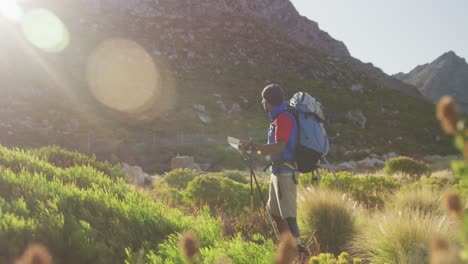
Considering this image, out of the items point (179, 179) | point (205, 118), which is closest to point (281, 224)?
point (179, 179)

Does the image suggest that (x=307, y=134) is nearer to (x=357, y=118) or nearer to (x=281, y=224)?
(x=281, y=224)

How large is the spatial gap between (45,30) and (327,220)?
60.0m

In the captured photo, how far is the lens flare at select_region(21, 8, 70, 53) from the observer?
5362 cm

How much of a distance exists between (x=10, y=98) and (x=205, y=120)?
1857 centimetres

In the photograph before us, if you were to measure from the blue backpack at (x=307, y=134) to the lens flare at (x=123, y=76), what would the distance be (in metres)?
38.6

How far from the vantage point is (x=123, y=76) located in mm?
52188

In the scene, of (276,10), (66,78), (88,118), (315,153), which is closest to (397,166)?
(315,153)

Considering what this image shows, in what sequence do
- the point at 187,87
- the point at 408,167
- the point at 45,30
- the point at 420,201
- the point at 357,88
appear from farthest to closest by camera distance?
the point at 357,88, the point at 45,30, the point at 187,87, the point at 408,167, the point at 420,201

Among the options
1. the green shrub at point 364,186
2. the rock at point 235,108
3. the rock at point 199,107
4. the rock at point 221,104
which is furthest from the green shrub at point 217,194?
the rock at point 235,108

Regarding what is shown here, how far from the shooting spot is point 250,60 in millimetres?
69562

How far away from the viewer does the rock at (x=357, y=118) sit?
53969 mm

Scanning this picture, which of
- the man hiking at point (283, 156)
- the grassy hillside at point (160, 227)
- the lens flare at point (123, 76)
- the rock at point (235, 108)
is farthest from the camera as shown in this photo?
the rock at point (235, 108)

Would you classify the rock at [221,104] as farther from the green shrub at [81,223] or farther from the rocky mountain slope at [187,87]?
the green shrub at [81,223]

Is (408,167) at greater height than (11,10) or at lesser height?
lesser
